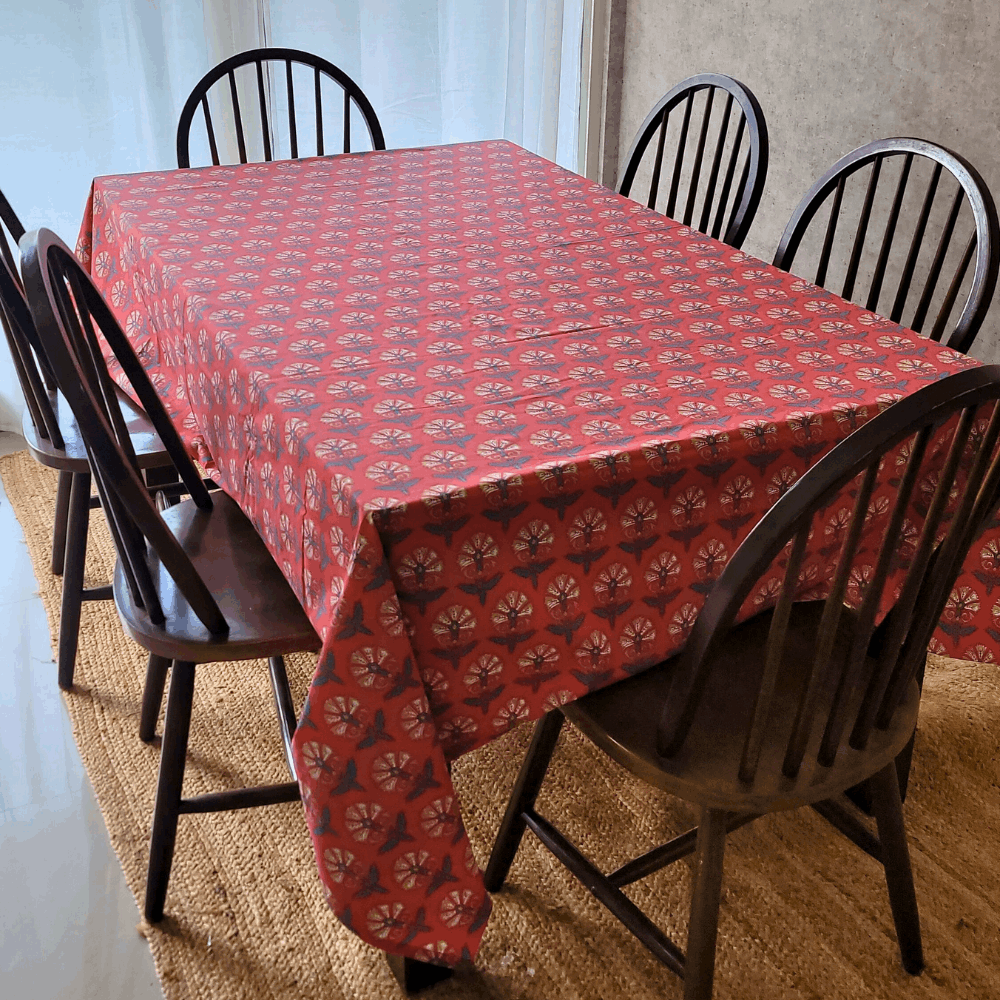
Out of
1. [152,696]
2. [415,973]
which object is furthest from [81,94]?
[415,973]

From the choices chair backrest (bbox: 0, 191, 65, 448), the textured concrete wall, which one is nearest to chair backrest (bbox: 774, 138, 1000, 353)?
the textured concrete wall

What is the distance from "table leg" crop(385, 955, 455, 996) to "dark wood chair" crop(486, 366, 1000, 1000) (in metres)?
0.21

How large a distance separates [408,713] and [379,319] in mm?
602

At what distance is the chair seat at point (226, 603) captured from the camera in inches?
49.4

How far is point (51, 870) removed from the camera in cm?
153

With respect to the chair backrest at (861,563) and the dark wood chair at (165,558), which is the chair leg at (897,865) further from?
the dark wood chair at (165,558)

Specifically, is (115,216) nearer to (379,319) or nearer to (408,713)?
(379,319)

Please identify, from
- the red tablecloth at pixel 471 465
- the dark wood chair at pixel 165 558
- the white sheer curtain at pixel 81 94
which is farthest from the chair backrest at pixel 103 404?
the white sheer curtain at pixel 81 94

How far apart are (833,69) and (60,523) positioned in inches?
79.2

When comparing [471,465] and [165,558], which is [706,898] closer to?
[471,465]

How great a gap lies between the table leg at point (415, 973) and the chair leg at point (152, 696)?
1.88ft

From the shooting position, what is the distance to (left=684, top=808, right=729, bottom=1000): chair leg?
117 centimetres

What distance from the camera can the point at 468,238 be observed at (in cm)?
176

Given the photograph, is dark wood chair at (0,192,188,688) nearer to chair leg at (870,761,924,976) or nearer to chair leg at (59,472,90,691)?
chair leg at (59,472,90,691)
